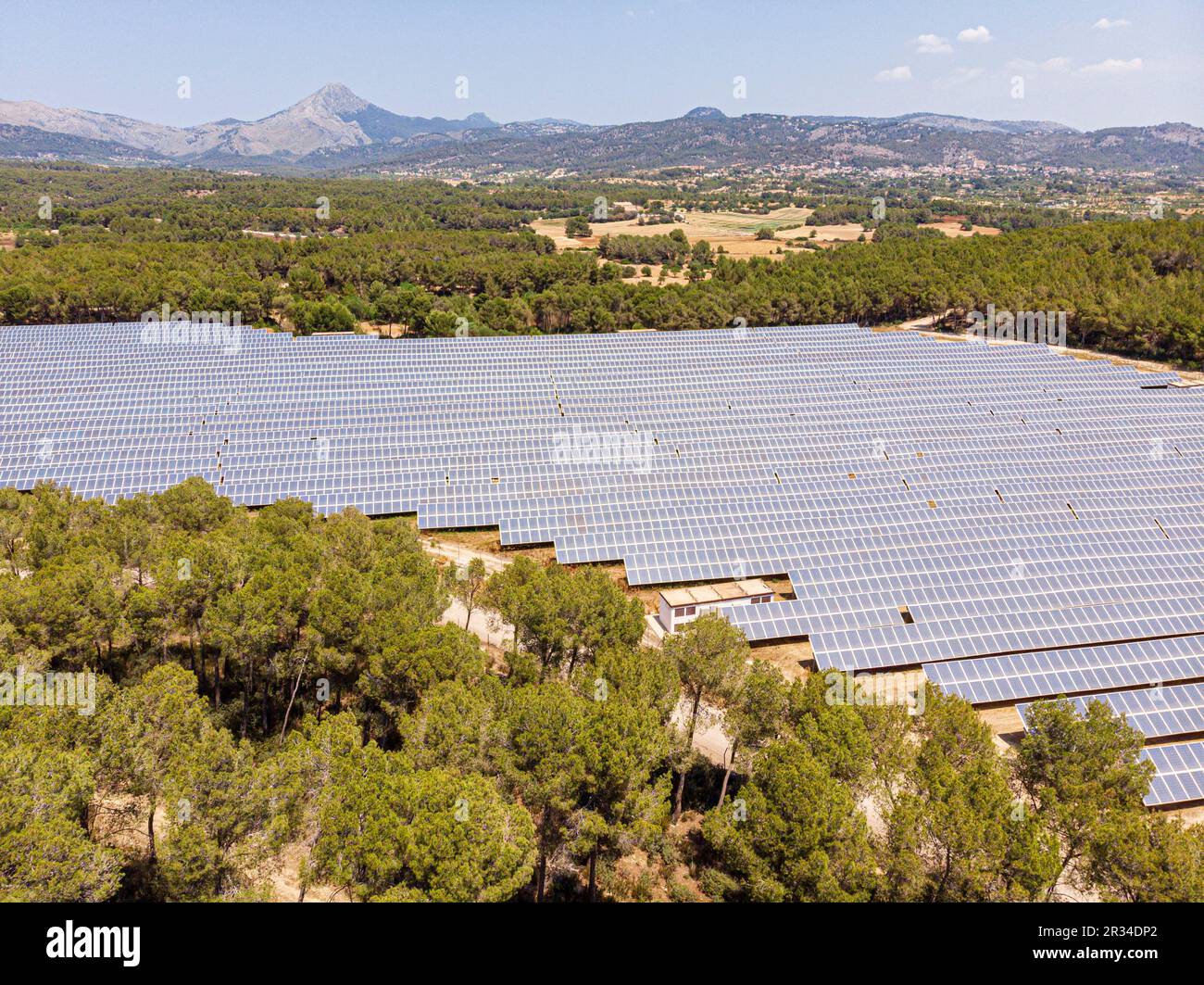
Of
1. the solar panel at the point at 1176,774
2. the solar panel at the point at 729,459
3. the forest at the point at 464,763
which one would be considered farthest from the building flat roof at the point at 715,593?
Result: the solar panel at the point at 1176,774

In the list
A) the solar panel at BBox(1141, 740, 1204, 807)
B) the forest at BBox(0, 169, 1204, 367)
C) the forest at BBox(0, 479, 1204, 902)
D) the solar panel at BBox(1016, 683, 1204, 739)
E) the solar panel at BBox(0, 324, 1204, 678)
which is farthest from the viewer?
the forest at BBox(0, 169, 1204, 367)

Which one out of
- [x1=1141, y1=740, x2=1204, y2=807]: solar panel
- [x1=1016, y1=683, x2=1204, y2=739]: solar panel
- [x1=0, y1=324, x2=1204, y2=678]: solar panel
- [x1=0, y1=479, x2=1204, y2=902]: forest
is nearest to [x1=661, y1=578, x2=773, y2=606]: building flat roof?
[x1=0, y1=324, x2=1204, y2=678]: solar panel

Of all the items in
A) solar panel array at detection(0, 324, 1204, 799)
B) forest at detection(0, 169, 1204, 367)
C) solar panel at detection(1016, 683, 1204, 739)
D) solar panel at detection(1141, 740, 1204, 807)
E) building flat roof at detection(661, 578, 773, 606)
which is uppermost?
forest at detection(0, 169, 1204, 367)

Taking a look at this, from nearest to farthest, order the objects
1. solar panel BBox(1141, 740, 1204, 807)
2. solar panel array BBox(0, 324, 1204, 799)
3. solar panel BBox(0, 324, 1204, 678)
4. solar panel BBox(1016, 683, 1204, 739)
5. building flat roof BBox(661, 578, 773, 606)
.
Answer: solar panel BBox(1141, 740, 1204, 807)
solar panel BBox(1016, 683, 1204, 739)
solar panel array BBox(0, 324, 1204, 799)
building flat roof BBox(661, 578, 773, 606)
solar panel BBox(0, 324, 1204, 678)

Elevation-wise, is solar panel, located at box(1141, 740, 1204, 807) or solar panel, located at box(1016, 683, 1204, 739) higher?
solar panel, located at box(1016, 683, 1204, 739)

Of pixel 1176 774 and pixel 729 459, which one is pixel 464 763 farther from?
pixel 729 459

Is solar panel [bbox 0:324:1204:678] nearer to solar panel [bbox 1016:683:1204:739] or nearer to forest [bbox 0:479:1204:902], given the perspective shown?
solar panel [bbox 1016:683:1204:739]

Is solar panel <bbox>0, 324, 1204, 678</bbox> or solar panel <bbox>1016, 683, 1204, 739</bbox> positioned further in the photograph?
solar panel <bbox>0, 324, 1204, 678</bbox>

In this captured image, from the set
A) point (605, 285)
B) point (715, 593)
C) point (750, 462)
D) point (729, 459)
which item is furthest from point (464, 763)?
point (605, 285)
